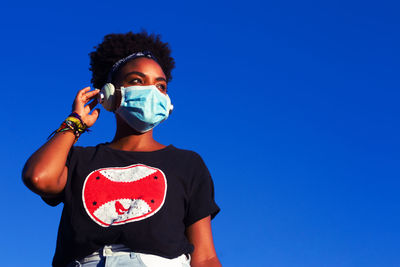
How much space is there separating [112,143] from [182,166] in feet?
3.04

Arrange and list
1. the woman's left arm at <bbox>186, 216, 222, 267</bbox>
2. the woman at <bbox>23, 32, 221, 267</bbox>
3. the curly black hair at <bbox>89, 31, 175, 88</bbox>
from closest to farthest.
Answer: the woman at <bbox>23, 32, 221, 267</bbox> < the woman's left arm at <bbox>186, 216, 222, 267</bbox> < the curly black hair at <bbox>89, 31, 175, 88</bbox>

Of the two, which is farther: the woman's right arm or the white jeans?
the woman's right arm

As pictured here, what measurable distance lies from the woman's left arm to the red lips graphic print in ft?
1.66

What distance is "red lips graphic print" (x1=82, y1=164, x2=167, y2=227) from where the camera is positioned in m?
4.39

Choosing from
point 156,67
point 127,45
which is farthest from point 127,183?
point 127,45

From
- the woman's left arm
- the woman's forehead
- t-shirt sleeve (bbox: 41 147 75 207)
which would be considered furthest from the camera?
the woman's forehead

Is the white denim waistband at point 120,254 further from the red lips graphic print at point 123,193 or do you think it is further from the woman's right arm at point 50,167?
the woman's right arm at point 50,167

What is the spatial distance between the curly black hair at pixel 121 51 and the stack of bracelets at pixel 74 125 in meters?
1.30

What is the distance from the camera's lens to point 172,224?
453 centimetres

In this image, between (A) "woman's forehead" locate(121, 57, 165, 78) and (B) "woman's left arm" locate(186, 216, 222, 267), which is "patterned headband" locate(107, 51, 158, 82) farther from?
(B) "woman's left arm" locate(186, 216, 222, 267)

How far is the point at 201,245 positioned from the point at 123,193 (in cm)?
92

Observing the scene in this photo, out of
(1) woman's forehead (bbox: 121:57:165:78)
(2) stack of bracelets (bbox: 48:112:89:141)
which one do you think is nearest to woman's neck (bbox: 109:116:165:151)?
(2) stack of bracelets (bbox: 48:112:89:141)

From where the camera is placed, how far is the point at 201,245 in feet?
15.8

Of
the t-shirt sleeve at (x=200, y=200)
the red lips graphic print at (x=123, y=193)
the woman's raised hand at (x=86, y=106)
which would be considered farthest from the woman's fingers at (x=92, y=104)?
the t-shirt sleeve at (x=200, y=200)
